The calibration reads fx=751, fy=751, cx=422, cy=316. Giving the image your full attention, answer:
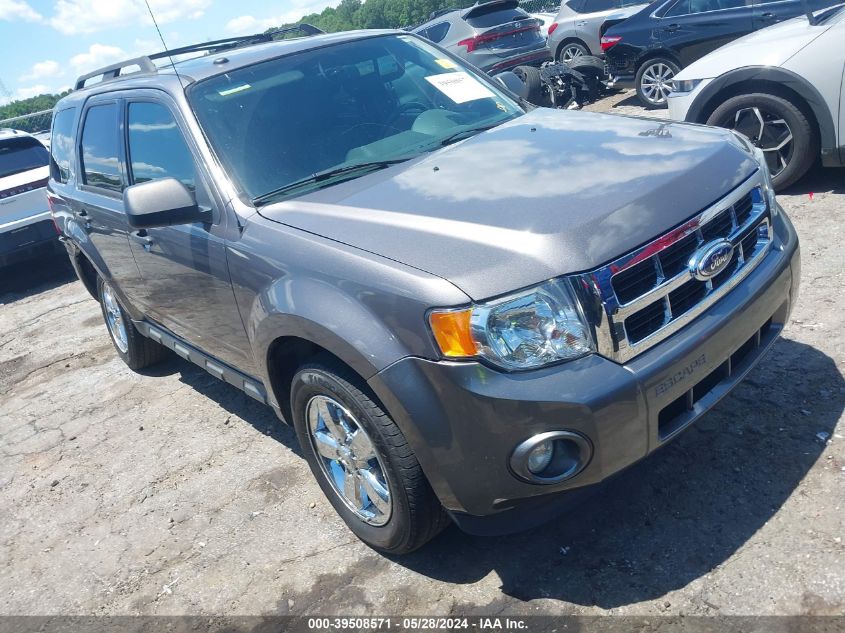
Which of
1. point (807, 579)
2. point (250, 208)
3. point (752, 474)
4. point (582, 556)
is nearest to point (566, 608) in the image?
point (582, 556)

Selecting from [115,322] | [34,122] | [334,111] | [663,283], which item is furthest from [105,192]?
[34,122]

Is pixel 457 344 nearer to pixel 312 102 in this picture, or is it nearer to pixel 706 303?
pixel 706 303

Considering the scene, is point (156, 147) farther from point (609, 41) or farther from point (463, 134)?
point (609, 41)

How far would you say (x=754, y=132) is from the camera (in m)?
5.63

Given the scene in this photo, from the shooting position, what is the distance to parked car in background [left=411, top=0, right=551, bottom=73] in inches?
467

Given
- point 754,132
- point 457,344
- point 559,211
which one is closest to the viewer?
point 457,344

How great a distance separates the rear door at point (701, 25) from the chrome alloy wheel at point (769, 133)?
12.3ft

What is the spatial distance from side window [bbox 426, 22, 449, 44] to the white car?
7.31 metres

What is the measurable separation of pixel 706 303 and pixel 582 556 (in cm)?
104

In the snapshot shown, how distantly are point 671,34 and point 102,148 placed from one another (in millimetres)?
7637

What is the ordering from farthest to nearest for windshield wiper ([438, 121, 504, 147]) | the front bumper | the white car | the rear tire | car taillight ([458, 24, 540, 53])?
1. the rear tire
2. car taillight ([458, 24, 540, 53])
3. the white car
4. windshield wiper ([438, 121, 504, 147])
5. the front bumper

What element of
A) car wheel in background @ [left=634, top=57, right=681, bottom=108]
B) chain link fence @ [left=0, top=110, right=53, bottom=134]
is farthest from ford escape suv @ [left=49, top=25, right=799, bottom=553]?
chain link fence @ [left=0, top=110, right=53, bottom=134]

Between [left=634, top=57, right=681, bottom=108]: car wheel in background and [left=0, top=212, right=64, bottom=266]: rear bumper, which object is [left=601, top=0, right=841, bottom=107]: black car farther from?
[left=0, top=212, right=64, bottom=266]: rear bumper

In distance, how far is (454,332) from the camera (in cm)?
227
